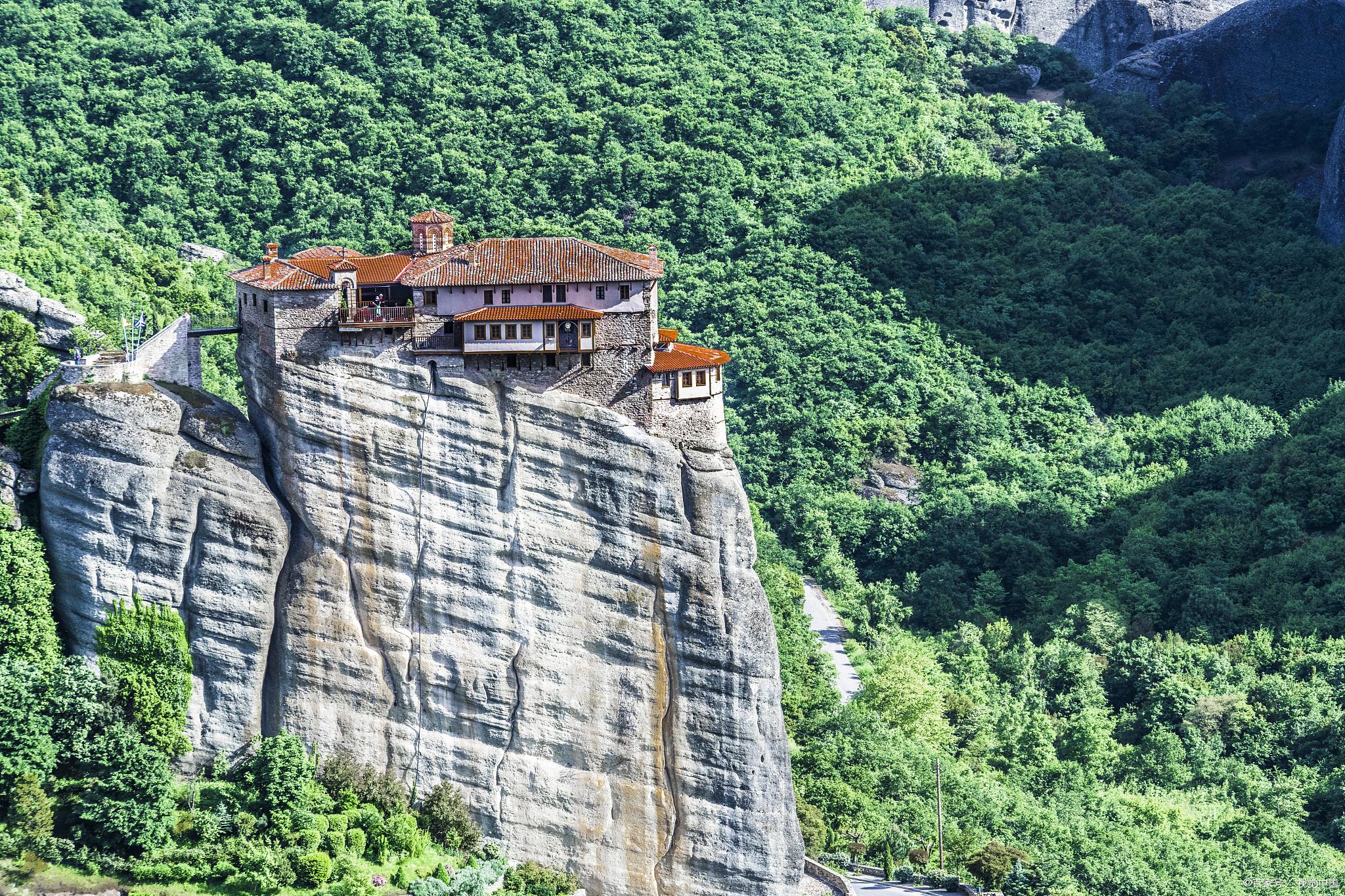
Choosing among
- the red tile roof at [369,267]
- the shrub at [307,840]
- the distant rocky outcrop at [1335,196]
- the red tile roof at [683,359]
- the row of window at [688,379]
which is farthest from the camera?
the distant rocky outcrop at [1335,196]

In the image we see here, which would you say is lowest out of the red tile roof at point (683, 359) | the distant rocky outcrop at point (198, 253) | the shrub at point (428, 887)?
the shrub at point (428, 887)

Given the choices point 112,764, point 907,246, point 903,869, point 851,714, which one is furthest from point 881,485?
point 112,764

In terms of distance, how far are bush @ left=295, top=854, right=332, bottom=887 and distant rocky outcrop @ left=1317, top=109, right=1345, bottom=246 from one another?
85.1 meters

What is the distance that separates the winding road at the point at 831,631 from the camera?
92.9m

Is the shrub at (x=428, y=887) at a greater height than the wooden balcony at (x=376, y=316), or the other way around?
the wooden balcony at (x=376, y=316)

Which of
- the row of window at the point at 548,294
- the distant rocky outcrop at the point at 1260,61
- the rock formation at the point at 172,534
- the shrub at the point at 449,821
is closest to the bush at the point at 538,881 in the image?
the shrub at the point at 449,821

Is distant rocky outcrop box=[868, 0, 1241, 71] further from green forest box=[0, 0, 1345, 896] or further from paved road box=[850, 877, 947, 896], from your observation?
paved road box=[850, 877, 947, 896]

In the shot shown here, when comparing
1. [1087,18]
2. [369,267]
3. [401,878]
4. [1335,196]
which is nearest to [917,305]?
[1335,196]

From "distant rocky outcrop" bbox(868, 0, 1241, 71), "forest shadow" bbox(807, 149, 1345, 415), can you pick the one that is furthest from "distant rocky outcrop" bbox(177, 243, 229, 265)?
"distant rocky outcrop" bbox(868, 0, 1241, 71)

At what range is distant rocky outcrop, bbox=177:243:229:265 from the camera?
105m

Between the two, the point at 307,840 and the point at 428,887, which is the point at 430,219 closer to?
the point at 307,840

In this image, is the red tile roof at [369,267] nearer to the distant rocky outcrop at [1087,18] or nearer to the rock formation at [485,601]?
the rock formation at [485,601]

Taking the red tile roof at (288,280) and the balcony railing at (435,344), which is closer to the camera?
the red tile roof at (288,280)

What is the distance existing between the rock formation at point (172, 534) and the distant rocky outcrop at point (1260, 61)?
301 feet
